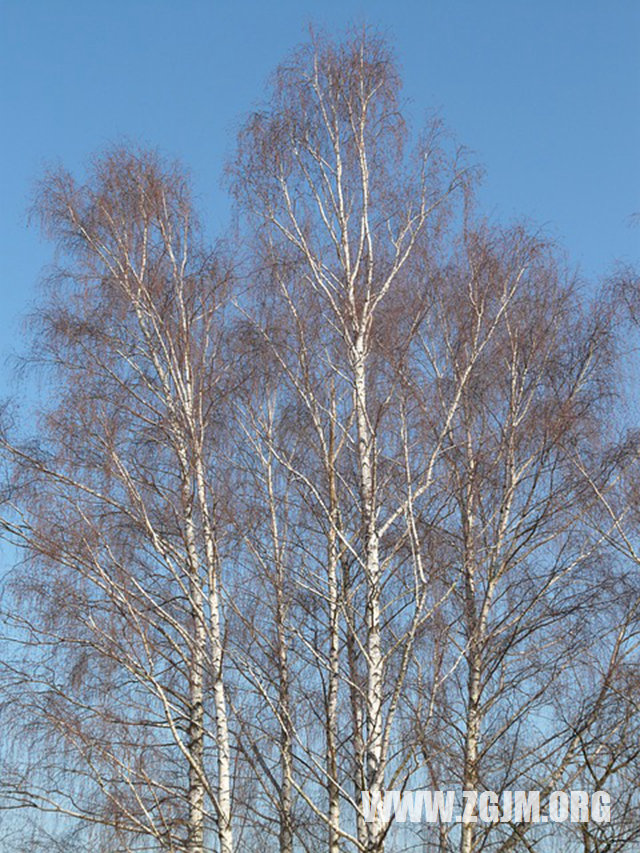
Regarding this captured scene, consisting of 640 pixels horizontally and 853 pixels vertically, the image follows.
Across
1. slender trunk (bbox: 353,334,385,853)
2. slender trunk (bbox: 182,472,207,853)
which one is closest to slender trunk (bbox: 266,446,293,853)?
slender trunk (bbox: 182,472,207,853)

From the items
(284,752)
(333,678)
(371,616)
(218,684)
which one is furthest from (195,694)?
(371,616)

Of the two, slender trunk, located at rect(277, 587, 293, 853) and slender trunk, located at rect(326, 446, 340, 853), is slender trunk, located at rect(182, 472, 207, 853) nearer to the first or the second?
slender trunk, located at rect(277, 587, 293, 853)

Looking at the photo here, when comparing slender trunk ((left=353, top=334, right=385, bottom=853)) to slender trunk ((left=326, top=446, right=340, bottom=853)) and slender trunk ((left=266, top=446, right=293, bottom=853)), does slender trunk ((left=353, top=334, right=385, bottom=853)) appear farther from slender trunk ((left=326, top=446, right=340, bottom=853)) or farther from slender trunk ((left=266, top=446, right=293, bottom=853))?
slender trunk ((left=266, top=446, right=293, bottom=853))

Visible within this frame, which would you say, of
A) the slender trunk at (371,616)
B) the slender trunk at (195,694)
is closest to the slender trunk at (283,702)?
the slender trunk at (195,694)

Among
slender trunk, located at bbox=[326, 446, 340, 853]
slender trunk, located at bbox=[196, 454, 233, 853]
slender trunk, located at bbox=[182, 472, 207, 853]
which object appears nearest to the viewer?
slender trunk, located at bbox=[196, 454, 233, 853]

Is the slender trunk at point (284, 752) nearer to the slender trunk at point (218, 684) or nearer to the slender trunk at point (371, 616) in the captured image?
the slender trunk at point (218, 684)

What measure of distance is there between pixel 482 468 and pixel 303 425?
216 centimetres

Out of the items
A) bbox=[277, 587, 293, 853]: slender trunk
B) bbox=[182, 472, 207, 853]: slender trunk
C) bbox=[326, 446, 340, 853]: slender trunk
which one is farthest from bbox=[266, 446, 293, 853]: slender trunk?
bbox=[182, 472, 207, 853]: slender trunk

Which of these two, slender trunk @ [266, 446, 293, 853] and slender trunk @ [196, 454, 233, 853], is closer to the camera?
slender trunk @ [196, 454, 233, 853]

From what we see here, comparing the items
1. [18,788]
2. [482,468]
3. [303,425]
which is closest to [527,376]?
[482,468]

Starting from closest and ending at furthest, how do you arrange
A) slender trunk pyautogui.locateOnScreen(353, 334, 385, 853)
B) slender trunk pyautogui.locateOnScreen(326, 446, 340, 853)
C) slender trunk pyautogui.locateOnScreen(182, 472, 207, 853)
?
slender trunk pyautogui.locateOnScreen(353, 334, 385, 853) → slender trunk pyautogui.locateOnScreen(326, 446, 340, 853) → slender trunk pyautogui.locateOnScreen(182, 472, 207, 853)

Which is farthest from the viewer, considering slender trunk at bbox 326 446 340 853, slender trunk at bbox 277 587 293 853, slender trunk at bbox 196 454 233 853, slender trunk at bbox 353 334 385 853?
slender trunk at bbox 277 587 293 853

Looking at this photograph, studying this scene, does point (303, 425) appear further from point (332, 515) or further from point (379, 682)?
point (379, 682)

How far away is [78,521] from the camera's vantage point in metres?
13.0
